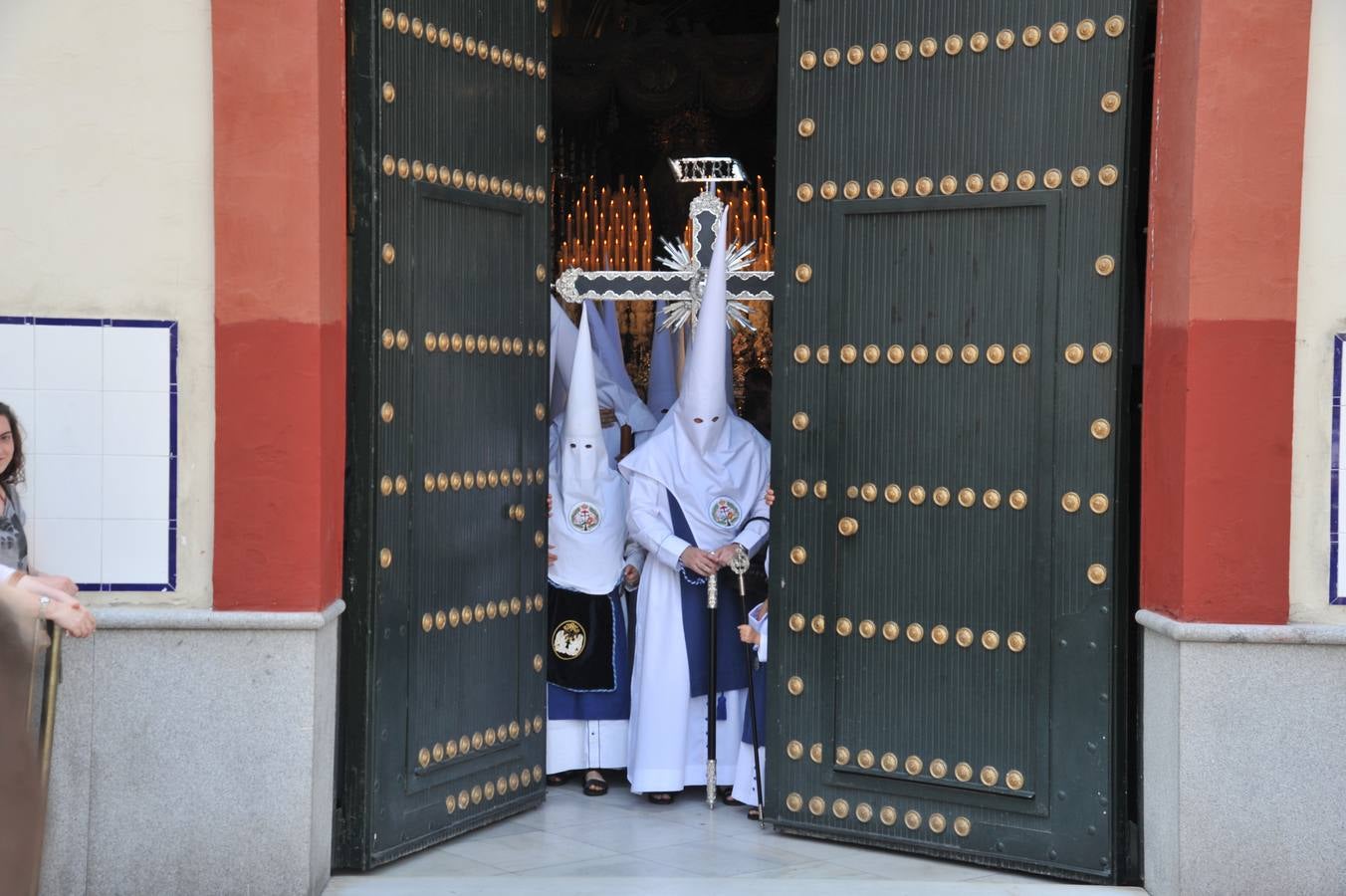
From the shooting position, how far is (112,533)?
201 inches

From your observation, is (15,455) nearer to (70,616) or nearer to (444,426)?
(70,616)

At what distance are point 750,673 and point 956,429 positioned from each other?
4.62 feet

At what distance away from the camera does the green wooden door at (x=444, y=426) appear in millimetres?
5473

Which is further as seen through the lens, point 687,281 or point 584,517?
point 584,517

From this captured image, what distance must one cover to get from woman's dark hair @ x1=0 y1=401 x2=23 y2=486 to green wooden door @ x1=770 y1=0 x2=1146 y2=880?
261 cm

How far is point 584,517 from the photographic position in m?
6.69

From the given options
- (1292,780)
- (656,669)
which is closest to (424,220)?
(656,669)

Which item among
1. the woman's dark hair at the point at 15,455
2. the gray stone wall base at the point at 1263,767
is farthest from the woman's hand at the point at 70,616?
the gray stone wall base at the point at 1263,767

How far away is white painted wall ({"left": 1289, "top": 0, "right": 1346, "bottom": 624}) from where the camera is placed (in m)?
4.97

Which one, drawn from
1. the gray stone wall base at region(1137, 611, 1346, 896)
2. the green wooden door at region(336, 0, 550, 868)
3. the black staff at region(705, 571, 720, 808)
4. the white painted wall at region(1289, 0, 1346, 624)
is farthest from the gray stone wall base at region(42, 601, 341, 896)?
the white painted wall at region(1289, 0, 1346, 624)

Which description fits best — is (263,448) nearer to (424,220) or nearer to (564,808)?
(424,220)

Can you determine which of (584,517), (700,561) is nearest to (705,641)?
(700,561)

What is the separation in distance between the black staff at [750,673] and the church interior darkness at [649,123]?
2116 mm

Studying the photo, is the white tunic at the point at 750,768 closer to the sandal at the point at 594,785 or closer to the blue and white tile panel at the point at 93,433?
the sandal at the point at 594,785
